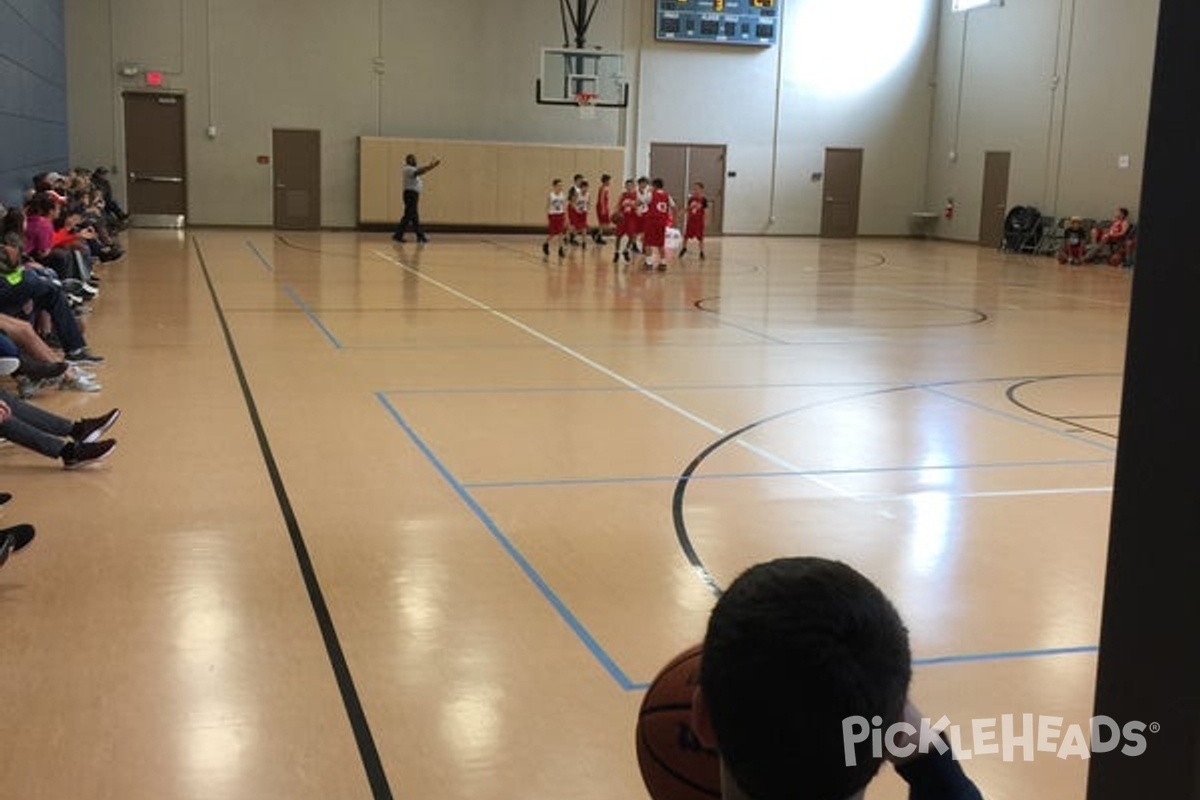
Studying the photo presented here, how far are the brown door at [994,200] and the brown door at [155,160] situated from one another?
686 inches

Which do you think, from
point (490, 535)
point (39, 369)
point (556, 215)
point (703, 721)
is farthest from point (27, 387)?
point (556, 215)

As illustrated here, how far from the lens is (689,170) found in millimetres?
29141

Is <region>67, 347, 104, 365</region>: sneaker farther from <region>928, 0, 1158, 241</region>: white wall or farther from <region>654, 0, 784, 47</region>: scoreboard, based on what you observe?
<region>654, 0, 784, 47</region>: scoreboard

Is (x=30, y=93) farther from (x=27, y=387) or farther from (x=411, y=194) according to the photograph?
(x=27, y=387)

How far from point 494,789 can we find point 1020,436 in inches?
225

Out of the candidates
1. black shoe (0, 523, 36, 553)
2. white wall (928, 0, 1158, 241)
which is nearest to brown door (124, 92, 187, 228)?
white wall (928, 0, 1158, 241)

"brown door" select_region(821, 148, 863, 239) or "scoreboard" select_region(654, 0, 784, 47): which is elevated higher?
"scoreboard" select_region(654, 0, 784, 47)

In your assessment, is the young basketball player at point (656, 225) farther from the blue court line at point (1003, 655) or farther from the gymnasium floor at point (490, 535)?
the blue court line at point (1003, 655)

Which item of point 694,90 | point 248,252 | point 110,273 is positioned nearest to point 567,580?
point 110,273

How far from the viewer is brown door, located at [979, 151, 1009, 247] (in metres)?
27.5

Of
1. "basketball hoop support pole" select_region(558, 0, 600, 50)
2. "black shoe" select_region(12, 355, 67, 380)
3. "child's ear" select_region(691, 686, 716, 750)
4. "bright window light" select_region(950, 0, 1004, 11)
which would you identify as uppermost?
"bright window light" select_region(950, 0, 1004, 11)

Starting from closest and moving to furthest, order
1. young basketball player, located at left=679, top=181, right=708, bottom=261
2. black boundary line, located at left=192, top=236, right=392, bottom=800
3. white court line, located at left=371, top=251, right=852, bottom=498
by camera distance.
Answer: black boundary line, located at left=192, top=236, right=392, bottom=800, white court line, located at left=371, top=251, right=852, bottom=498, young basketball player, located at left=679, top=181, right=708, bottom=261

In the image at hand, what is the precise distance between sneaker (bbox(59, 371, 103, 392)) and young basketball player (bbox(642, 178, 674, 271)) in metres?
11.5

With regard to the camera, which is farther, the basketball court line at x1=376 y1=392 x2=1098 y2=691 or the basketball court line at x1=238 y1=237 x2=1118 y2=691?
the basketball court line at x1=238 y1=237 x2=1118 y2=691
